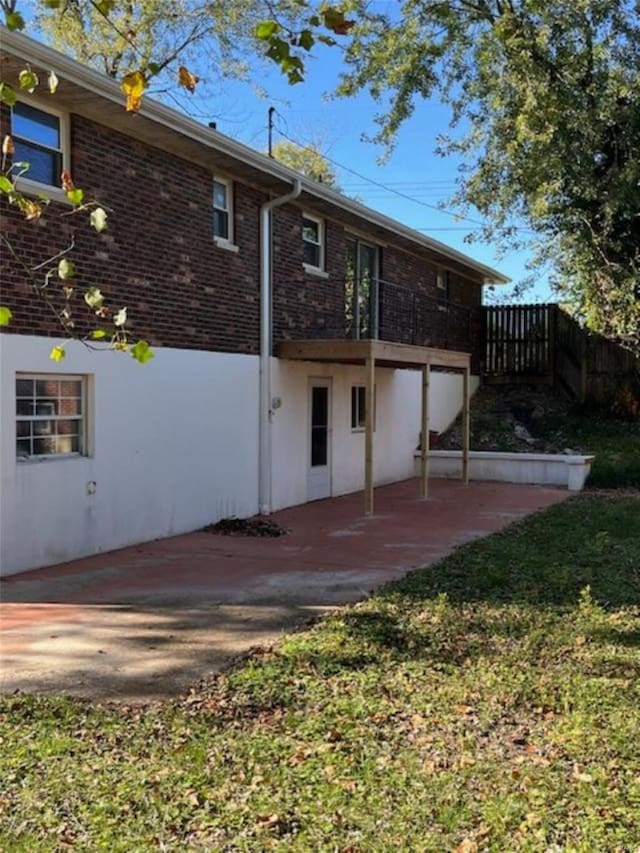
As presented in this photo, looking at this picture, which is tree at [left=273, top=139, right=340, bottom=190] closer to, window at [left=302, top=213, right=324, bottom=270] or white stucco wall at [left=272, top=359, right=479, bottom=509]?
white stucco wall at [left=272, top=359, right=479, bottom=509]

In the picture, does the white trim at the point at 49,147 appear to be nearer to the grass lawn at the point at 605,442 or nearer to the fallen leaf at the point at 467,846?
the fallen leaf at the point at 467,846

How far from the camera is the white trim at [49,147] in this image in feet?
26.5

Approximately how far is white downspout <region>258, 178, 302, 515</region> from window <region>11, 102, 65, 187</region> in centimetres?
404

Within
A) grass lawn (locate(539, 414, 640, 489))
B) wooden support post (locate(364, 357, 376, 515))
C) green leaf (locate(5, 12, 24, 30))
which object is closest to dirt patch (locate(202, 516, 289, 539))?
wooden support post (locate(364, 357, 376, 515))

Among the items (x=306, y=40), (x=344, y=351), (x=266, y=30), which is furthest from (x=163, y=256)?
(x=266, y=30)

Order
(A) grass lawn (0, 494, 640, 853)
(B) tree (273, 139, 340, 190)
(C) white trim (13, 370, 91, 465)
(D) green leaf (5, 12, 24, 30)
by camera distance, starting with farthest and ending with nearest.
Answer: (B) tree (273, 139, 340, 190) < (C) white trim (13, 370, 91, 465) < (A) grass lawn (0, 494, 640, 853) < (D) green leaf (5, 12, 24, 30)

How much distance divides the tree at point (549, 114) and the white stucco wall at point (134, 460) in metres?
6.73

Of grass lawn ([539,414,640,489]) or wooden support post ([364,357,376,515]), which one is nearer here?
wooden support post ([364,357,376,515])

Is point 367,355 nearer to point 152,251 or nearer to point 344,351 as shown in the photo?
point 344,351

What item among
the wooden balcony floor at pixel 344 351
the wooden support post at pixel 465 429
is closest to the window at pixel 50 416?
the wooden balcony floor at pixel 344 351


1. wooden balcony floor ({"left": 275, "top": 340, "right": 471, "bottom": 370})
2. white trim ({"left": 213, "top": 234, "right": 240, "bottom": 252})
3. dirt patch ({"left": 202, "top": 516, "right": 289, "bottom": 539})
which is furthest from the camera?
Answer: wooden balcony floor ({"left": 275, "top": 340, "right": 471, "bottom": 370})

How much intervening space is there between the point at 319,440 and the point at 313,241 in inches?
136

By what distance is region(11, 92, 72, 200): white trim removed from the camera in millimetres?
8070

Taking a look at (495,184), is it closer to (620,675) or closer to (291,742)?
(620,675)
